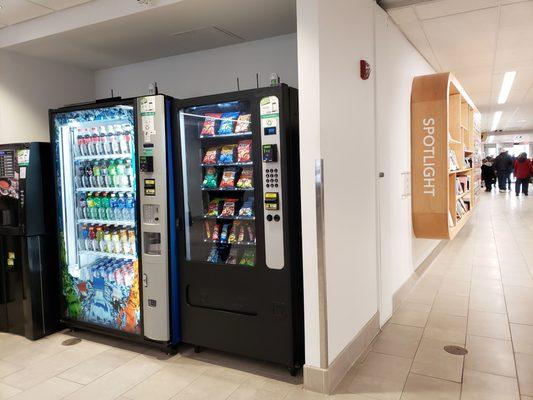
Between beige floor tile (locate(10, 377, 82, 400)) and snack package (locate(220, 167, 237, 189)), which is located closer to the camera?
beige floor tile (locate(10, 377, 82, 400))

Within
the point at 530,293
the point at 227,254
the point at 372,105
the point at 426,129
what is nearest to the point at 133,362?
the point at 227,254

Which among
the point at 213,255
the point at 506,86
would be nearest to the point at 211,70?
the point at 213,255

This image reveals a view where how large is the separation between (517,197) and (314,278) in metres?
14.8

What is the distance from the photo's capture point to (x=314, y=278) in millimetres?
2533

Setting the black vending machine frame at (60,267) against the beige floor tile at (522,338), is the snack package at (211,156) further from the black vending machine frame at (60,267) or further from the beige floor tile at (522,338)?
the beige floor tile at (522,338)

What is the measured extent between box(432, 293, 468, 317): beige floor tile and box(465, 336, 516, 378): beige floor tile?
22.4 inches

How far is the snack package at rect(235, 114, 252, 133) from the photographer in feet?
9.57

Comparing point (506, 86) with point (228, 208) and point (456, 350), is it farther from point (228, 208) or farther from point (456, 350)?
point (228, 208)

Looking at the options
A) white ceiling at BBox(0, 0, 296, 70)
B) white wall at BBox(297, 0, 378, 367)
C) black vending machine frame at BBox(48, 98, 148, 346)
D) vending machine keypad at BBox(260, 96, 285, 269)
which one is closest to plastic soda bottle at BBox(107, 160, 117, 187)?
black vending machine frame at BBox(48, 98, 148, 346)

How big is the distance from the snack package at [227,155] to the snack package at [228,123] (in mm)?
121

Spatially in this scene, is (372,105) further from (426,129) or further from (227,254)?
(227,254)

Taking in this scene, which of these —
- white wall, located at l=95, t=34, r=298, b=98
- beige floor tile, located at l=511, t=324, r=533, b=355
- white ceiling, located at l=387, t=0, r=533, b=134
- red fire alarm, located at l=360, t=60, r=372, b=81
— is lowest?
beige floor tile, located at l=511, t=324, r=533, b=355

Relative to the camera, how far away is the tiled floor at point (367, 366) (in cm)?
256

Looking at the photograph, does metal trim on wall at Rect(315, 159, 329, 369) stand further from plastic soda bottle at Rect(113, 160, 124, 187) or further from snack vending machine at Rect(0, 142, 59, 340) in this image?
snack vending machine at Rect(0, 142, 59, 340)
